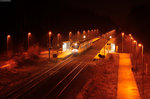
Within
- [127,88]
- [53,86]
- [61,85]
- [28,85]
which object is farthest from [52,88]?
[127,88]

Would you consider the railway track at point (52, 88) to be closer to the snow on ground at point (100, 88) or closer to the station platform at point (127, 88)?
the snow on ground at point (100, 88)

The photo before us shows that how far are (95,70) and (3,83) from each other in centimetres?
979

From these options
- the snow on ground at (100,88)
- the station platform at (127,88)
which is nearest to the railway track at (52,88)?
the snow on ground at (100,88)

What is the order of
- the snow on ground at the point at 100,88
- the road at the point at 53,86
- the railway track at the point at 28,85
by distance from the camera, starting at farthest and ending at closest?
the road at the point at 53,86 → the railway track at the point at 28,85 → the snow on ground at the point at 100,88

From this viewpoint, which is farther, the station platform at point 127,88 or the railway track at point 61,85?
the railway track at point 61,85

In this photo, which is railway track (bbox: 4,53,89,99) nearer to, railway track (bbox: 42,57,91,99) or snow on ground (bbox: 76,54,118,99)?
railway track (bbox: 42,57,91,99)

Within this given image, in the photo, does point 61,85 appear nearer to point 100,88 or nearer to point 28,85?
point 28,85

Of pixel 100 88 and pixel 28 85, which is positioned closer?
pixel 100 88

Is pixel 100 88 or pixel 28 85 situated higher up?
pixel 28 85

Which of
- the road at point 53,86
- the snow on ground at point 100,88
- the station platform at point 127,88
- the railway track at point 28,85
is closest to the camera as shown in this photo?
the station platform at point 127,88

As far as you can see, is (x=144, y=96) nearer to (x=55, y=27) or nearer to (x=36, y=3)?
(x=36, y=3)

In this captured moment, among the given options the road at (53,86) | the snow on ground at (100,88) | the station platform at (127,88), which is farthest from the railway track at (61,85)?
the station platform at (127,88)

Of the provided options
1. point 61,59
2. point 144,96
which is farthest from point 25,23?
point 144,96

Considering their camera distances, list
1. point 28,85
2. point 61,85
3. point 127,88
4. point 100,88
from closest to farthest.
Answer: point 127,88
point 100,88
point 28,85
point 61,85
